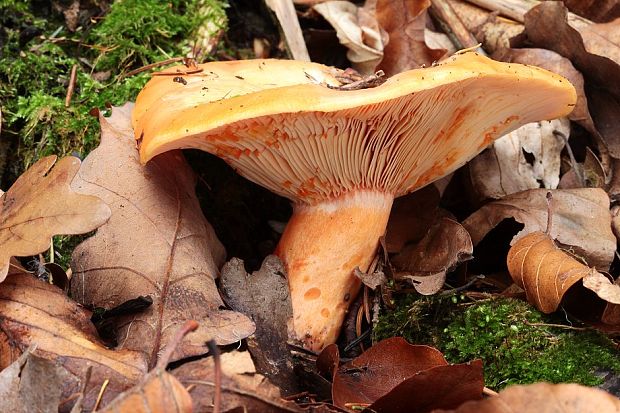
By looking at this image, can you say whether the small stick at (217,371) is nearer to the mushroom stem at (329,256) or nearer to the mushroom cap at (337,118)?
the mushroom cap at (337,118)

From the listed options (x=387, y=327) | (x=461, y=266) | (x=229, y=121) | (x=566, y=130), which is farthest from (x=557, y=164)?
(x=229, y=121)

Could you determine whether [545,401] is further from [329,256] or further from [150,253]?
[150,253]

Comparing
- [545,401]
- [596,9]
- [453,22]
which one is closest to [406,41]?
[453,22]

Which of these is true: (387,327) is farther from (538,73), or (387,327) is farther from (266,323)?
(538,73)

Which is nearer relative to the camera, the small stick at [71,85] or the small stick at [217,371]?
the small stick at [217,371]

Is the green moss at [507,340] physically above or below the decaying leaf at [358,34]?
below

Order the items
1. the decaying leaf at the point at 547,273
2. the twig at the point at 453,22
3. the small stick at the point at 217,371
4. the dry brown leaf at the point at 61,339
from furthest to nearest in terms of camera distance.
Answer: the twig at the point at 453,22 → the decaying leaf at the point at 547,273 → the dry brown leaf at the point at 61,339 → the small stick at the point at 217,371

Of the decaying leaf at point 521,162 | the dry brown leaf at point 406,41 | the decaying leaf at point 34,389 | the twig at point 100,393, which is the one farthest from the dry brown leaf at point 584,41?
the decaying leaf at point 34,389
